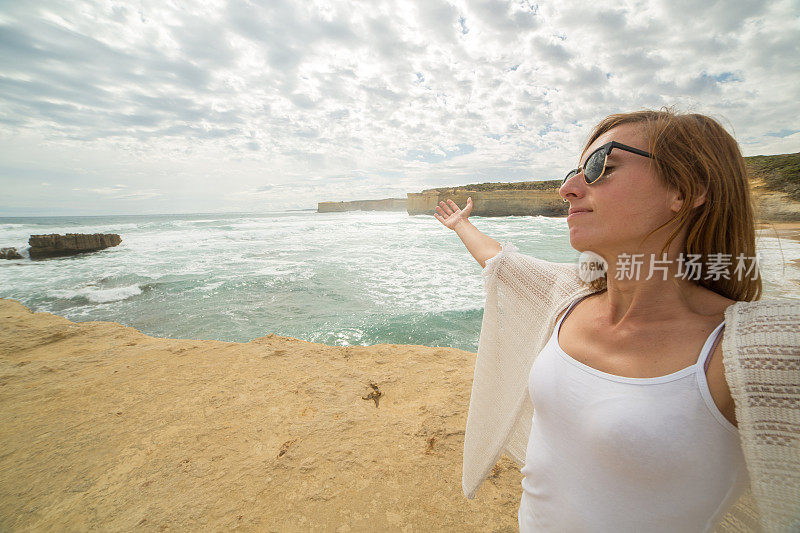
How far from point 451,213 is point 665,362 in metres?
1.32

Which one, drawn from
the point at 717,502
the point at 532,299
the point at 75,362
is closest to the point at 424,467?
the point at 532,299

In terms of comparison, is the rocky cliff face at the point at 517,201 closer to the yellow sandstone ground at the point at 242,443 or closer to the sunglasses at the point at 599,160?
the yellow sandstone ground at the point at 242,443

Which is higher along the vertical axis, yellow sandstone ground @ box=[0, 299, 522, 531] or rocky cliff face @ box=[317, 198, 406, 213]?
rocky cliff face @ box=[317, 198, 406, 213]

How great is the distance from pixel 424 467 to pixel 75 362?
3.98 m

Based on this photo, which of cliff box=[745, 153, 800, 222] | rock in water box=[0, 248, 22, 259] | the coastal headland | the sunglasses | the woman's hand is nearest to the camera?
the sunglasses

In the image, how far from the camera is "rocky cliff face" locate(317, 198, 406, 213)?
90.9m

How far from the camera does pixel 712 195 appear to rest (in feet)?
2.74

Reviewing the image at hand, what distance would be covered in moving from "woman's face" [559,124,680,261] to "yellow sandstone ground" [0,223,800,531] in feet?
5.03

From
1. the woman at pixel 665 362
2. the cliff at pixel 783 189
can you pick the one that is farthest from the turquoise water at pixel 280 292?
the cliff at pixel 783 189

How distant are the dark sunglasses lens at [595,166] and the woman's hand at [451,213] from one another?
746 millimetres

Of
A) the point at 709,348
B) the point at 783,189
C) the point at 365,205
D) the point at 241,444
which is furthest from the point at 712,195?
the point at 365,205

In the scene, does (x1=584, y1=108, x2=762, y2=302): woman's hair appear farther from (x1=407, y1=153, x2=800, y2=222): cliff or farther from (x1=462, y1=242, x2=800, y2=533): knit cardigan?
(x1=407, y1=153, x2=800, y2=222): cliff

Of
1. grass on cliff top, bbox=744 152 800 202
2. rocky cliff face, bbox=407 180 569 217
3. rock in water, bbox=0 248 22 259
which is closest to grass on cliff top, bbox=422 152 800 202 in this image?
grass on cliff top, bbox=744 152 800 202

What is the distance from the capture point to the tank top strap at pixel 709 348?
28.5 inches
